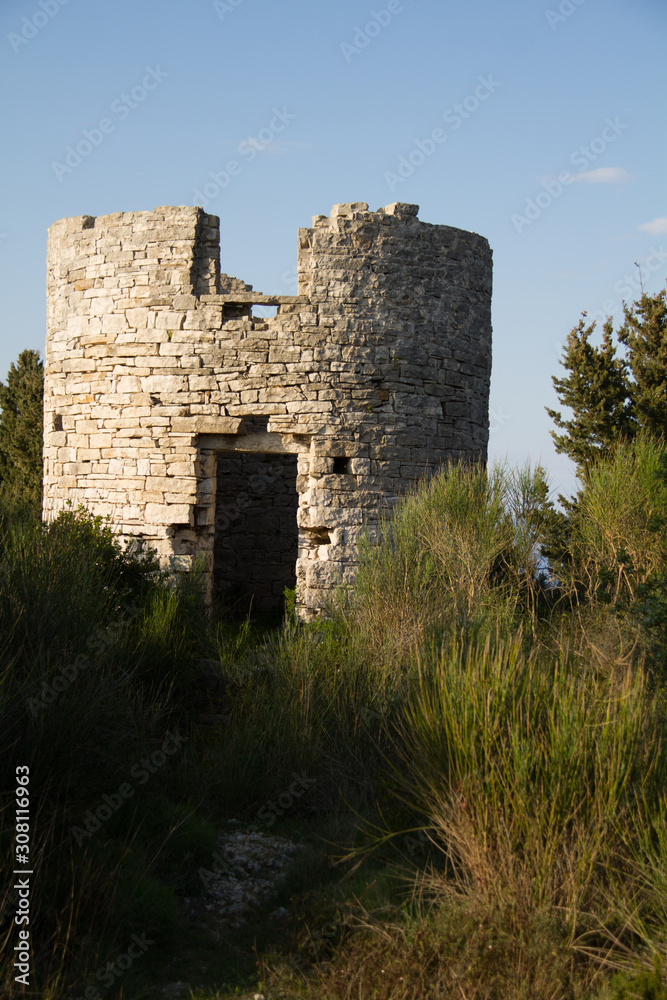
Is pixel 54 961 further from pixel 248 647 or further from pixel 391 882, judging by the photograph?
pixel 248 647

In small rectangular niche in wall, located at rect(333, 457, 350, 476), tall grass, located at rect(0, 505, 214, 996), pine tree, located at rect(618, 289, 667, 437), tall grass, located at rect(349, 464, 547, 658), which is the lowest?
tall grass, located at rect(0, 505, 214, 996)

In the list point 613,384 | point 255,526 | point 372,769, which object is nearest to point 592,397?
point 613,384

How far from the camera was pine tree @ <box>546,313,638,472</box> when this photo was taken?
15.3 meters

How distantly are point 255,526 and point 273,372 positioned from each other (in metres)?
3.72

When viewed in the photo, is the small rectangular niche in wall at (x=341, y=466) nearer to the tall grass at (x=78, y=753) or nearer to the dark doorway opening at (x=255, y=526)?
the tall grass at (x=78, y=753)

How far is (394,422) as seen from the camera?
27.3 feet

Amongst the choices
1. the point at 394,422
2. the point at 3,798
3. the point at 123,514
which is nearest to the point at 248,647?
the point at 123,514

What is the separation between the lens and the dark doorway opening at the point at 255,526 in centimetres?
1134

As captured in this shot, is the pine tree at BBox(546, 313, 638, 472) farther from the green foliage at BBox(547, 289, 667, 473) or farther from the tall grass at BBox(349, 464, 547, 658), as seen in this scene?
the tall grass at BBox(349, 464, 547, 658)

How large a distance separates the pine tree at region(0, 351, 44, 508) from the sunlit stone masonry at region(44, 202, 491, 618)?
8029 mm

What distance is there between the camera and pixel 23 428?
645 inches

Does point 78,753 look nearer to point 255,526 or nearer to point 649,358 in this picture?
point 255,526

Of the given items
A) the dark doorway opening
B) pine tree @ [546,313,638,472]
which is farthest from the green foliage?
the dark doorway opening

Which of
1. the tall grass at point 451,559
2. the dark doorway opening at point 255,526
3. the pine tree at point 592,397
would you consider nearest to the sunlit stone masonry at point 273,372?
the tall grass at point 451,559
